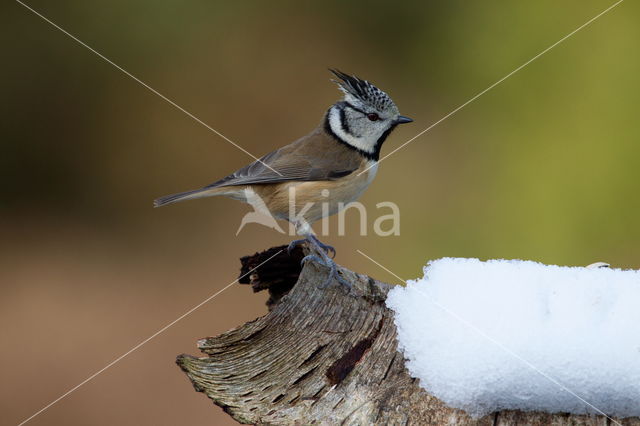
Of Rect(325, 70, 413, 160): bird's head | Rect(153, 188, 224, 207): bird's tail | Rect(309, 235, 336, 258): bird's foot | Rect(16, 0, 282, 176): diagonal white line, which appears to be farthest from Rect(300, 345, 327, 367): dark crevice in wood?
Rect(16, 0, 282, 176): diagonal white line

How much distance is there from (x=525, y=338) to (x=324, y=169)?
1955 mm

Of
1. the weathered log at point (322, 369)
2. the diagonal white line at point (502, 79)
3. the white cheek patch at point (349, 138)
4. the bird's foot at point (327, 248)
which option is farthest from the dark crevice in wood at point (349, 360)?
the diagonal white line at point (502, 79)

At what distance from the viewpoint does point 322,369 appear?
1.84 m

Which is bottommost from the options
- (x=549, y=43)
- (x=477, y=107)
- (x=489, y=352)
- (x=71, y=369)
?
(x=489, y=352)

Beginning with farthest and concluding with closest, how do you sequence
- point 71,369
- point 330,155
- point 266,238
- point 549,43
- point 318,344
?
point 266,238 → point 549,43 → point 71,369 → point 330,155 → point 318,344

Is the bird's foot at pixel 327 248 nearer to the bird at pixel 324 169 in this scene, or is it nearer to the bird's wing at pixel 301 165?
the bird at pixel 324 169

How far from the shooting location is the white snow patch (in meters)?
1.48

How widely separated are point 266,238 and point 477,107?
5.48 ft

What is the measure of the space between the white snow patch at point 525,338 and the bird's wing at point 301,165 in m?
1.53

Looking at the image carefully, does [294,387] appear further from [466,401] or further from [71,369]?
[71,369]

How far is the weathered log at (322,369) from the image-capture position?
160 cm

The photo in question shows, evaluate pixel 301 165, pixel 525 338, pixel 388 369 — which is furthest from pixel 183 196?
pixel 525 338

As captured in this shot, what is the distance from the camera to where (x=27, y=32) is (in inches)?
171

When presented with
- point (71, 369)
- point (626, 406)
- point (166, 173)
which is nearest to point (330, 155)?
point (166, 173)
